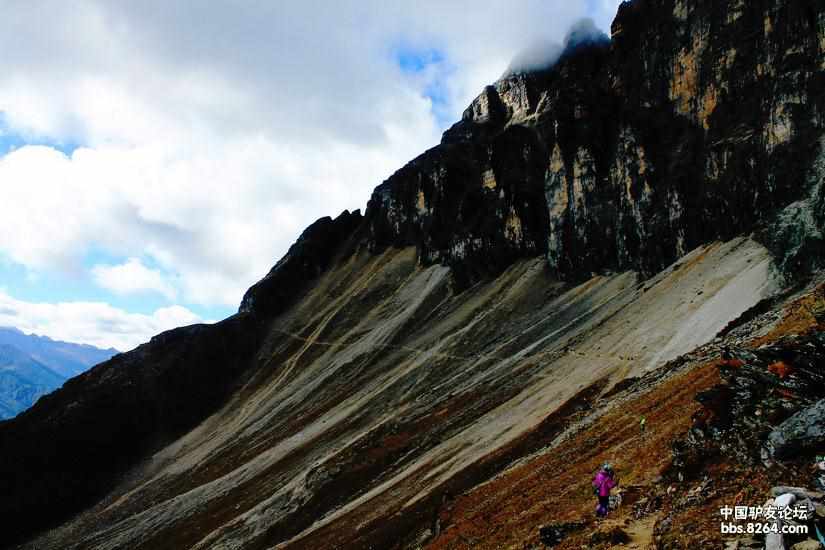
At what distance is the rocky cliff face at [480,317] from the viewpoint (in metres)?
53.8

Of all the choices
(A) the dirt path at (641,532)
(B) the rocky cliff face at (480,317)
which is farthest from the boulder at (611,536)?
(B) the rocky cliff face at (480,317)

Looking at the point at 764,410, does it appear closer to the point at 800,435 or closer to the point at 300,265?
the point at 800,435

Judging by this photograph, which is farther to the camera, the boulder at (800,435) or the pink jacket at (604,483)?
the pink jacket at (604,483)

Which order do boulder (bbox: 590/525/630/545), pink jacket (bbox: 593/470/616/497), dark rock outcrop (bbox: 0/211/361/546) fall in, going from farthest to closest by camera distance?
dark rock outcrop (bbox: 0/211/361/546) → pink jacket (bbox: 593/470/616/497) → boulder (bbox: 590/525/630/545)

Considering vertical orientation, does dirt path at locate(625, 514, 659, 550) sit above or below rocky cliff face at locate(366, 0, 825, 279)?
below

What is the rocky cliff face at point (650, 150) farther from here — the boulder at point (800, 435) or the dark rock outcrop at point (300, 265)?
the boulder at point (800, 435)

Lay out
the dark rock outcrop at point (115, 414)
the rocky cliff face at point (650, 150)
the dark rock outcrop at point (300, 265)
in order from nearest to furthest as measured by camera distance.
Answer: the rocky cliff face at point (650, 150)
the dark rock outcrop at point (115, 414)
the dark rock outcrop at point (300, 265)

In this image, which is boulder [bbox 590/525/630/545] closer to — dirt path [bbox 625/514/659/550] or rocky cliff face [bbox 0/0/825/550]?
dirt path [bbox 625/514/659/550]

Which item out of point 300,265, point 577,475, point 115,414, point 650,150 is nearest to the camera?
point 577,475

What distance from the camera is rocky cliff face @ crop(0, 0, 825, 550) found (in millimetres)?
53750

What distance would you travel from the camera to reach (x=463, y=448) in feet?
162

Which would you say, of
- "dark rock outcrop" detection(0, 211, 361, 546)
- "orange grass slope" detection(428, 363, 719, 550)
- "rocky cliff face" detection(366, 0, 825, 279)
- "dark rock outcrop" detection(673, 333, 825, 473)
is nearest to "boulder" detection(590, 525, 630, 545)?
"orange grass slope" detection(428, 363, 719, 550)

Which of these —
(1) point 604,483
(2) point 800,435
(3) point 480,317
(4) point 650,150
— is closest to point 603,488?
(1) point 604,483

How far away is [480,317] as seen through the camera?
100 meters
